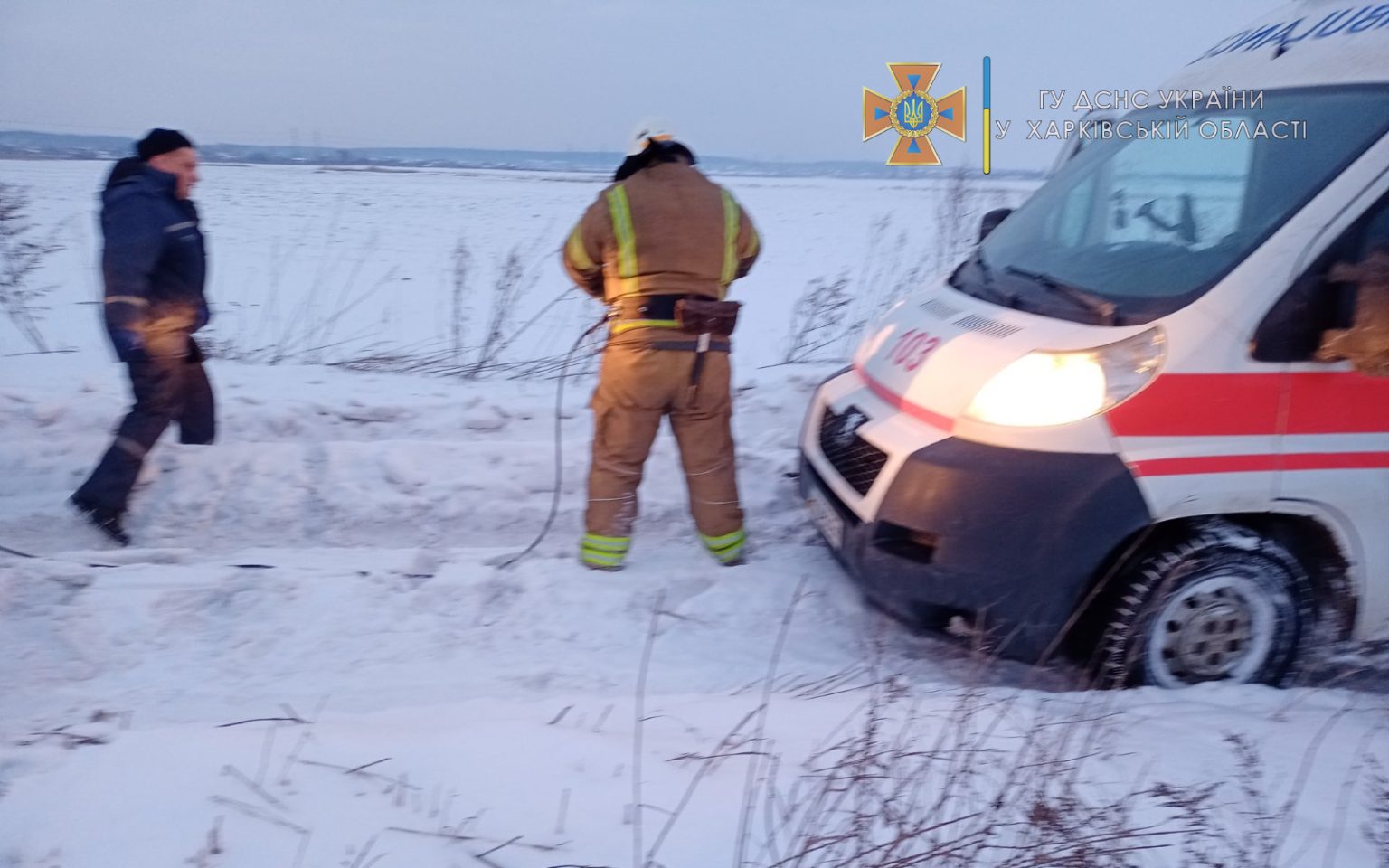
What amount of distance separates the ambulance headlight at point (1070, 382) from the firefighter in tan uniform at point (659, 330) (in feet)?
4.30

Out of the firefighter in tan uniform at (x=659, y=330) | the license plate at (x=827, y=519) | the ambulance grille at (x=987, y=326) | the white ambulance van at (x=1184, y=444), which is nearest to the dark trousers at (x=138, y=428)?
the firefighter in tan uniform at (x=659, y=330)

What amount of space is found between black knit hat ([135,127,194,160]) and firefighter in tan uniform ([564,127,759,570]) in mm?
2101

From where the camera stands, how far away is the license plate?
382 cm

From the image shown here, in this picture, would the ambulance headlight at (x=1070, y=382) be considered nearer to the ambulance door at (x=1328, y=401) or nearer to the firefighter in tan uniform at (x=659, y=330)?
the ambulance door at (x=1328, y=401)

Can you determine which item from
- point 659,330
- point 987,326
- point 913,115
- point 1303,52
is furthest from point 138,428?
point 913,115

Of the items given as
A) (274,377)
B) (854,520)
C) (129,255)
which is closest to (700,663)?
(854,520)

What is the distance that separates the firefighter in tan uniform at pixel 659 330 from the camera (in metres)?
4.20

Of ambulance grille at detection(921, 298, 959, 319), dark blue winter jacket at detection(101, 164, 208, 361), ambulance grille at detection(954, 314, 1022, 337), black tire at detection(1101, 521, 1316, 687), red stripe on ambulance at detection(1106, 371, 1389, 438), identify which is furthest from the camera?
dark blue winter jacket at detection(101, 164, 208, 361)

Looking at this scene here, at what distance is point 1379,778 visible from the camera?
107 inches

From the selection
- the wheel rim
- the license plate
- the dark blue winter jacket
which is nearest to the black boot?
the dark blue winter jacket

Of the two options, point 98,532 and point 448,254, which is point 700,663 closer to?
point 98,532

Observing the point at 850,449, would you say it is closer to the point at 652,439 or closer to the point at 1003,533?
the point at 1003,533

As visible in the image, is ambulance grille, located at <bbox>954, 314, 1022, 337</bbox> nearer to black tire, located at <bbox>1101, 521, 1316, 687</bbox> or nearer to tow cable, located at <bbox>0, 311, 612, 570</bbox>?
black tire, located at <bbox>1101, 521, 1316, 687</bbox>

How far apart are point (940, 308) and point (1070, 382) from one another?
90 centimetres
